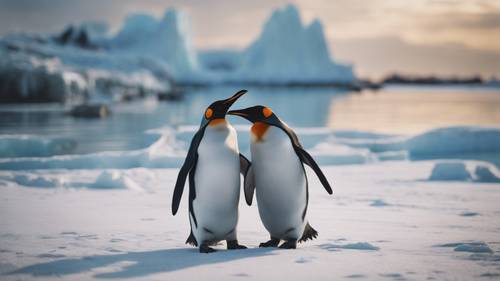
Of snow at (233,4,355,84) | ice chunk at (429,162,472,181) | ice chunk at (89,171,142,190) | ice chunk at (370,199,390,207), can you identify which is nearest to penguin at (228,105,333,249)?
ice chunk at (370,199,390,207)

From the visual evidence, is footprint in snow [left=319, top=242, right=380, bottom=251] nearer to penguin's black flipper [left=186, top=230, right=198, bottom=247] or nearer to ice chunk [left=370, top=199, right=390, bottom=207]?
penguin's black flipper [left=186, top=230, right=198, bottom=247]

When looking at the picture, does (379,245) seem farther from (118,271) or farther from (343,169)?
(343,169)

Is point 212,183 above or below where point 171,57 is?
below

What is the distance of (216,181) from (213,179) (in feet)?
0.09

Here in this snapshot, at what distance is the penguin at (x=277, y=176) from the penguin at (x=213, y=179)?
0.16 m

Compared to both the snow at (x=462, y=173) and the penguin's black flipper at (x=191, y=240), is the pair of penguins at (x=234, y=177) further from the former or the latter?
the snow at (x=462, y=173)

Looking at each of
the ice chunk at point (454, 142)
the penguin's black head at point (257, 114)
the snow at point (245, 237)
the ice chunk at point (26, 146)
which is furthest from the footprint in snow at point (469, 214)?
the ice chunk at point (26, 146)

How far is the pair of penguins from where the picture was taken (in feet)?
12.9

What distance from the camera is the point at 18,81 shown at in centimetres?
3369

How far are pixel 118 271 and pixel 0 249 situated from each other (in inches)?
40.7

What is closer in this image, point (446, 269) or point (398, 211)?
point (446, 269)

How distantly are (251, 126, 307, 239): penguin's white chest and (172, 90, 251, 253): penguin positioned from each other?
19 centimetres

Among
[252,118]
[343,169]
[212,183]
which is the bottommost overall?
[343,169]

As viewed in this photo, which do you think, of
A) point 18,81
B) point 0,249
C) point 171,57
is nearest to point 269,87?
point 171,57
